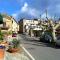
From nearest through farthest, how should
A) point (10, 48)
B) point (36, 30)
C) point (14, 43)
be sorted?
point (10, 48) < point (14, 43) < point (36, 30)

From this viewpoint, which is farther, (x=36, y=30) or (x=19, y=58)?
(x=36, y=30)

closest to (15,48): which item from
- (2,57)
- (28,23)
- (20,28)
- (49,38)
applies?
(2,57)

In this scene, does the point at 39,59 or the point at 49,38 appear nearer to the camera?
the point at 39,59

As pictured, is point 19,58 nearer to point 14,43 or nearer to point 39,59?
point 39,59

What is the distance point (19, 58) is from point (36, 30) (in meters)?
78.5

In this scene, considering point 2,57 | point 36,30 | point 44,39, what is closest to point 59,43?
→ point 44,39

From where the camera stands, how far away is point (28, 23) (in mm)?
139750

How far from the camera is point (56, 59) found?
19.5 m

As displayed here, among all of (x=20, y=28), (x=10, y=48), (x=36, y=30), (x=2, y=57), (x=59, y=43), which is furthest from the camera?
(x=20, y=28)

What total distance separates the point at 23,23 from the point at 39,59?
122m

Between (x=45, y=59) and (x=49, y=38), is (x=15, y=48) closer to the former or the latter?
(x=45, y=59)

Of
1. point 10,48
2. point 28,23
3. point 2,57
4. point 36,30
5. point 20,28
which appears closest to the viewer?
point 2,57

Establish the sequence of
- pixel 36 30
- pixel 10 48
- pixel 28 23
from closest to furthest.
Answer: pixel 10 48
pixel 36 30
pixel 28 23

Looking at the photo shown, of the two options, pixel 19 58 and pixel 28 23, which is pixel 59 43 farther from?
pixel 28 23
